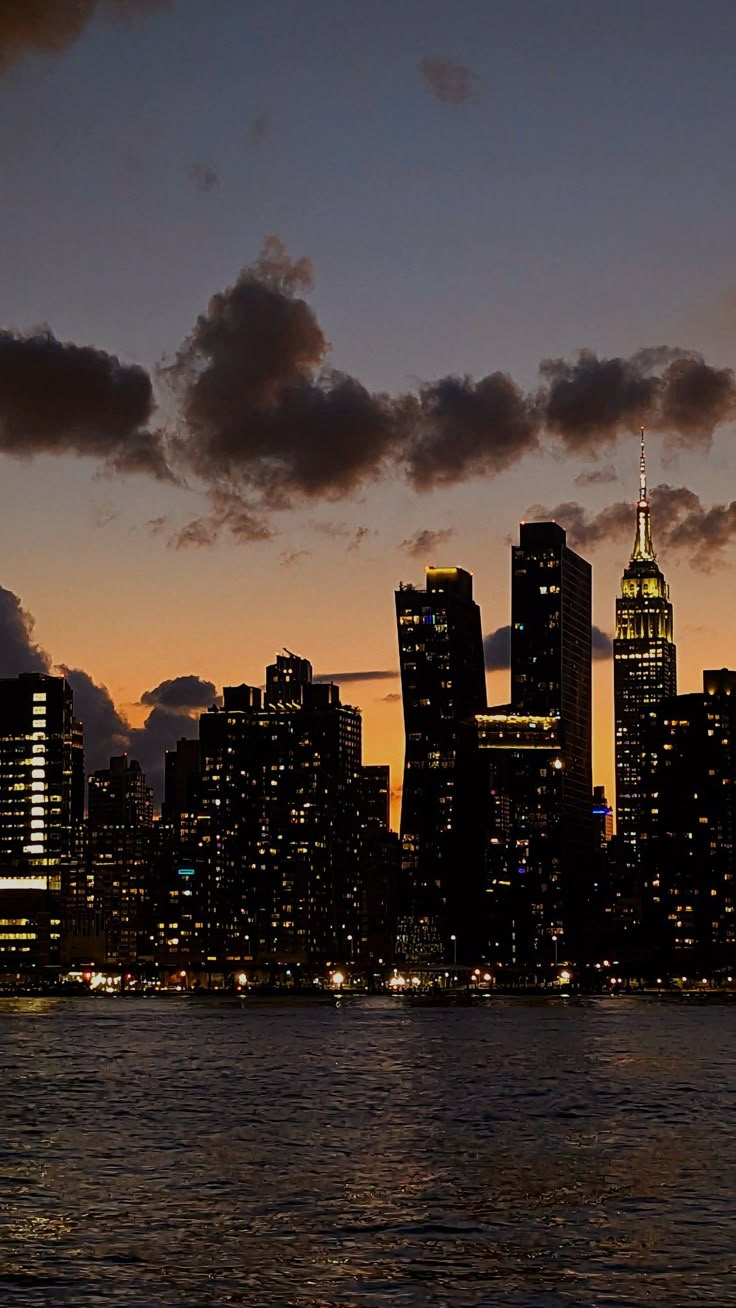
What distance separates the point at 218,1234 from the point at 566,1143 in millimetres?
35617

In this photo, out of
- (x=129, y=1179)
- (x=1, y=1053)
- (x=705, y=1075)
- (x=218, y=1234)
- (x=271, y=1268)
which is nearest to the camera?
(x=271, y=1268)

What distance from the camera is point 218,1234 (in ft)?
211

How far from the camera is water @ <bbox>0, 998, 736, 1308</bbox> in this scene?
181 feet

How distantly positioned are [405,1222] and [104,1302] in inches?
678

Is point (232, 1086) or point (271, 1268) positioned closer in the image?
point (271, 1268)

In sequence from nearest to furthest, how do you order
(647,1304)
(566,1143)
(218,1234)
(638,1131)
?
(647,1304) → (218,1234) → (566,1143) → (638,1131)

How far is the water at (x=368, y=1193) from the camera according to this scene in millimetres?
55312

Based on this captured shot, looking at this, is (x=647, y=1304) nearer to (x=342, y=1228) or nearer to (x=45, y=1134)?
(x=342, y=1228)

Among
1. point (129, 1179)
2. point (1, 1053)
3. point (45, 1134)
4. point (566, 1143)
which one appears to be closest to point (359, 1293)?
point (129, 1179)

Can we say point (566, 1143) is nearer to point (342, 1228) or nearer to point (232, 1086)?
point (342, 1228)

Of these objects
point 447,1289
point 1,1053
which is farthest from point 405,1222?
point 1,1053

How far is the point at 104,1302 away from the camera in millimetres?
52562

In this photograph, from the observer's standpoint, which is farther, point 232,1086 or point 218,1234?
point 232,1086

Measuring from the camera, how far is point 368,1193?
7538 centimetres
